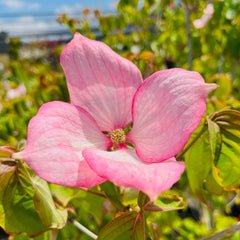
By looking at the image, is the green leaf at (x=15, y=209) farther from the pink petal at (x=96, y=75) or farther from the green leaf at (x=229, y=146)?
the green leaf at (x=229, y=146)

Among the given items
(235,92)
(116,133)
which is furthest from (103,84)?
(235,92)

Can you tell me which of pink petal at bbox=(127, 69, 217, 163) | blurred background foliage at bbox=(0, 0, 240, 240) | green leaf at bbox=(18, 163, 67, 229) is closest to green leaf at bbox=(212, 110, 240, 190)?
blurred background foliage at bbox=(0, 0, 240, 240)

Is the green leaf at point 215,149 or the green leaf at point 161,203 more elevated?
the green leaf at point 215,149

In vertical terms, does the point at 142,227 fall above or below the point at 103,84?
below

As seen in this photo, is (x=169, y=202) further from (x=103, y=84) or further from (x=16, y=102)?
(x=16, y=102)

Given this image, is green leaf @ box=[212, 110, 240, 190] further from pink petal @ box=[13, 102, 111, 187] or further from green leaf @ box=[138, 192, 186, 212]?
pink petal @ box=[13, 102, 111, 187]

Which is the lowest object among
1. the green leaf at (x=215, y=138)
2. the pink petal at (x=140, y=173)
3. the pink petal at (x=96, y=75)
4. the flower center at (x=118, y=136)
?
the green leaf at (x=215, y=138)

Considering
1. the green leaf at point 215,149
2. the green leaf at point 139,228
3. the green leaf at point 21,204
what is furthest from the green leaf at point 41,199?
the green leaf at point 215,149
